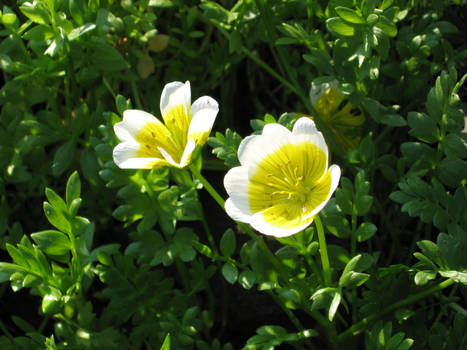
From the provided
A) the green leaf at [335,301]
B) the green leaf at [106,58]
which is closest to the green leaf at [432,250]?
the green leaf at [335,301]

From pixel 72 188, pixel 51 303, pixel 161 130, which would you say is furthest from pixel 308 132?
pixel 51 303

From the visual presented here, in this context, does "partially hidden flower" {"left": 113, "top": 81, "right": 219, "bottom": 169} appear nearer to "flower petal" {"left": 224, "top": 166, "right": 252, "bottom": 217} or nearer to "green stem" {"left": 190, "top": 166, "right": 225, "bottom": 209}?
"green stem" {"left": 190, "top": 166, "right": 225, "bottom": 209}

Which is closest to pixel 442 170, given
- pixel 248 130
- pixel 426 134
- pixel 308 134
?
pixel 426 134

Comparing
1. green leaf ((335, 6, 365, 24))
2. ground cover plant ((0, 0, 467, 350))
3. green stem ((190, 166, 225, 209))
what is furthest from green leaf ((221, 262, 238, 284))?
green leaf ((335, 6, 365, 24))

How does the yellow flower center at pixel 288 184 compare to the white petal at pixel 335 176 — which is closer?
the white petal at pixel 335 176

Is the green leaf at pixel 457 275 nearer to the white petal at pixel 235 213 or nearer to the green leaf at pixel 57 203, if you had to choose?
the white petal at pixel 235 213
